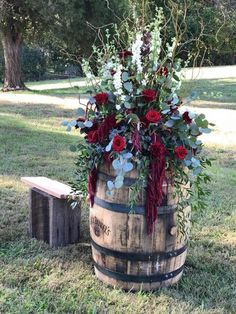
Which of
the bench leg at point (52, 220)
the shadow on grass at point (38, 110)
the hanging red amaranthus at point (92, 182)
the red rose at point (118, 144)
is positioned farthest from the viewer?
the shadow on grass at point (38, 110)

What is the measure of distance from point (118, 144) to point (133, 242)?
62 centimetres

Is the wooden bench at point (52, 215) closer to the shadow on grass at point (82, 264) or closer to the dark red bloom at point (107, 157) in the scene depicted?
the shadow on grass at point (82, 264)

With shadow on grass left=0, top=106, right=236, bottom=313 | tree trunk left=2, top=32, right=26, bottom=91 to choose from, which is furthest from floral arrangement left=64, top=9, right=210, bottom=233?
tree trunk left=2, top=32, right=26, bottom=91

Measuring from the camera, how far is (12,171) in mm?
5301

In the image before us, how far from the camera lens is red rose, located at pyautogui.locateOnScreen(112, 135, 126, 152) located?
2.49 meters

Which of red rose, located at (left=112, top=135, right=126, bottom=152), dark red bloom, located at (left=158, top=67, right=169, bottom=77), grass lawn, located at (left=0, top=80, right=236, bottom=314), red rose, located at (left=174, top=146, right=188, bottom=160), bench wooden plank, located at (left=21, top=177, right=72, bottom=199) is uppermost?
dark red bloom, located at (left=158, top=67, right=169, bottom=77)

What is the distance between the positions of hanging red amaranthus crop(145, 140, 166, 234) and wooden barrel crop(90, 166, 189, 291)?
0.04m

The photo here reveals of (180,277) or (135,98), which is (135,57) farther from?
(180,277)

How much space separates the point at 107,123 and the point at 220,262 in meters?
1.38

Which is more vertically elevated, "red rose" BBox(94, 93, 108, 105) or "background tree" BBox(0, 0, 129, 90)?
"background tree" BBox(0, 0, 129, 90)

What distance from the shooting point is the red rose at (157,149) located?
255 centimetres

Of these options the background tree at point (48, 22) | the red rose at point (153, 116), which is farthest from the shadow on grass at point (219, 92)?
the red rose at point (153, 116)

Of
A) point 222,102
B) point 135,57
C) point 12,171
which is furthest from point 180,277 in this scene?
point 222,102

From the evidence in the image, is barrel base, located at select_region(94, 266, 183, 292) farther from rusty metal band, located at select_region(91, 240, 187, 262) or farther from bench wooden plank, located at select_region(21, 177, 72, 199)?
bench wooden plank, located at select_region(21, 177, 72, 199)
